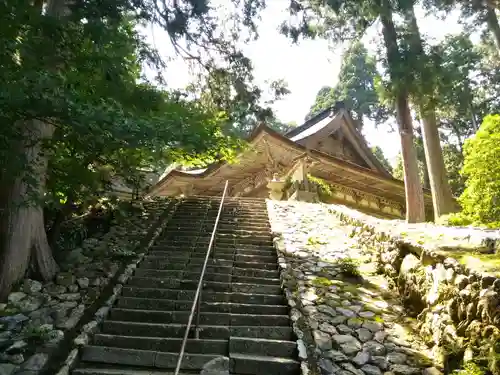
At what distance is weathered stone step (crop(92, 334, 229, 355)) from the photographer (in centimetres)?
480

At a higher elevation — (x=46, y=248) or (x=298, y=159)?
(x=298, y=159)

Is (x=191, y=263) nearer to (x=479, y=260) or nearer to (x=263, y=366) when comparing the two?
(x=263, y=366)

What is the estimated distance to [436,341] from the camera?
4.48 m

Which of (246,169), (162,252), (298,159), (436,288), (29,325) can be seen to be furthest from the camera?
(246,169)

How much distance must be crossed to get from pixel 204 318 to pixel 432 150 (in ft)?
34.9

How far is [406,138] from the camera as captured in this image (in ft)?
38.8

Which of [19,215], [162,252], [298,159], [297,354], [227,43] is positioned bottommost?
[297,354]

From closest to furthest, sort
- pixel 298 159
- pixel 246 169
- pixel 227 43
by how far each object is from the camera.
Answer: pixel 227 43 < pixel 298 159 < pixel 246 169

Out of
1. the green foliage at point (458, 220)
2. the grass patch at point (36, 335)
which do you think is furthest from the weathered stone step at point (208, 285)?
the green foliage at point (458, 220)

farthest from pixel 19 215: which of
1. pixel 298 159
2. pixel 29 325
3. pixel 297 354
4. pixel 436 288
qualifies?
pixel 298 159

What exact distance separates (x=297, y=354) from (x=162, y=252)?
4269 millimetres

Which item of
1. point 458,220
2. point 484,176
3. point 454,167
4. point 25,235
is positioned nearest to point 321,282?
point 25,235

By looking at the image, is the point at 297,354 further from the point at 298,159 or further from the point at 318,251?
the point at 298,159

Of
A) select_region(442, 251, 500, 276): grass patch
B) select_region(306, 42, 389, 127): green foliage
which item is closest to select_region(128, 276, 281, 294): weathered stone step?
select_region(442, 251, 500, 276): grass patch
